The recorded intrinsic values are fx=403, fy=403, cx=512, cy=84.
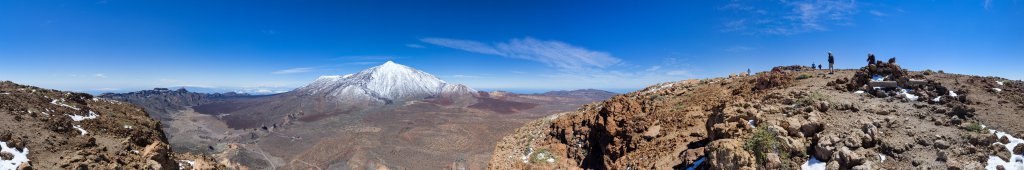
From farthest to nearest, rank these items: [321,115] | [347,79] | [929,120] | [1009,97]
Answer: [347,79], [321,115], [1009,97], [929,120]

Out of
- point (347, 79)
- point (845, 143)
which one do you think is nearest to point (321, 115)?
point (347, 79)

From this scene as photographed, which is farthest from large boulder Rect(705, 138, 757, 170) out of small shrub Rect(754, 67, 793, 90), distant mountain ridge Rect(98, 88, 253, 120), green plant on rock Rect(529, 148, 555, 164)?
distant mountain ridge Rect(98, 88, 253, 120)

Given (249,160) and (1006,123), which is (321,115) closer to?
(249,160)

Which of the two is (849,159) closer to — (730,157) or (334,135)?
(730,157)

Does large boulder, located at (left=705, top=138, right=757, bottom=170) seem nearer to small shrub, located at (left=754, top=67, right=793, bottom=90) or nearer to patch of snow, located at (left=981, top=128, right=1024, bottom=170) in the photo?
patch of snow, located at (left=981, top=128, right=1024, bottom=170)

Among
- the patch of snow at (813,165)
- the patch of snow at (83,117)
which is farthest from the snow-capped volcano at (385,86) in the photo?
the patch of snow at (813,165)

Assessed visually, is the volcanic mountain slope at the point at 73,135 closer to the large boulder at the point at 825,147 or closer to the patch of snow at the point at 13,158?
the patch of snow at the point at 13,158

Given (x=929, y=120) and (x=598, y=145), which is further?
(x=598, y=145)

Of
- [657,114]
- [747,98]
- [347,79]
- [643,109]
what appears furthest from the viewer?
[347,79]
